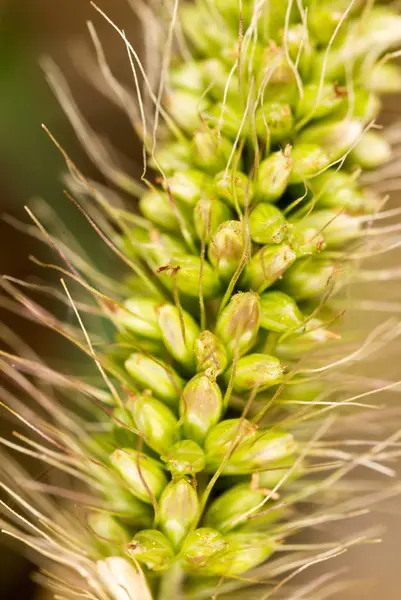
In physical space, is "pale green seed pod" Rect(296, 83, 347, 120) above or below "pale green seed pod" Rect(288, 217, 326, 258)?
above

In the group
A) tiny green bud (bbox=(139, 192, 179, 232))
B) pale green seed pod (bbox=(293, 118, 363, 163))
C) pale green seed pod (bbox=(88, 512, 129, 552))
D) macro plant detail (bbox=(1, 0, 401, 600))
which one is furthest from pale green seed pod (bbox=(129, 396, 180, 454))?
pale green seed pod (bbox=(293, 118, 363, 163))

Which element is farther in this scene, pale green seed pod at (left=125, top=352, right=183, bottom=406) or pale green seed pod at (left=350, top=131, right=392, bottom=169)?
pale green seed pod at (left=350, top=131, right=392, bottom=169)

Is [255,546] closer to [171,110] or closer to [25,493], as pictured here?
[25,493]

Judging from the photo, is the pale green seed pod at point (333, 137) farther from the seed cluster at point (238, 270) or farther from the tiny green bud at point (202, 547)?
the tiny green bud at point (202, 547)

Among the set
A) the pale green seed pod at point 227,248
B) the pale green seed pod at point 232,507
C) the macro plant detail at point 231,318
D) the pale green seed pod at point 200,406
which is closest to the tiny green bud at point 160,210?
the macro plant detail at point 231,318

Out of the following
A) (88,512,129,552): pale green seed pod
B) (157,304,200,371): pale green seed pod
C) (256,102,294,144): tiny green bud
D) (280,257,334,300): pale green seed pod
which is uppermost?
(256,102,294,144): tiny green bud

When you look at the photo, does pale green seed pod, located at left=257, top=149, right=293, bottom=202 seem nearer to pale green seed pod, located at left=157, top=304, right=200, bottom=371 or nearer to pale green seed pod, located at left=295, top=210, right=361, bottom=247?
pale green seed pod, located at left=295, top=210, right=361, bottom=247
